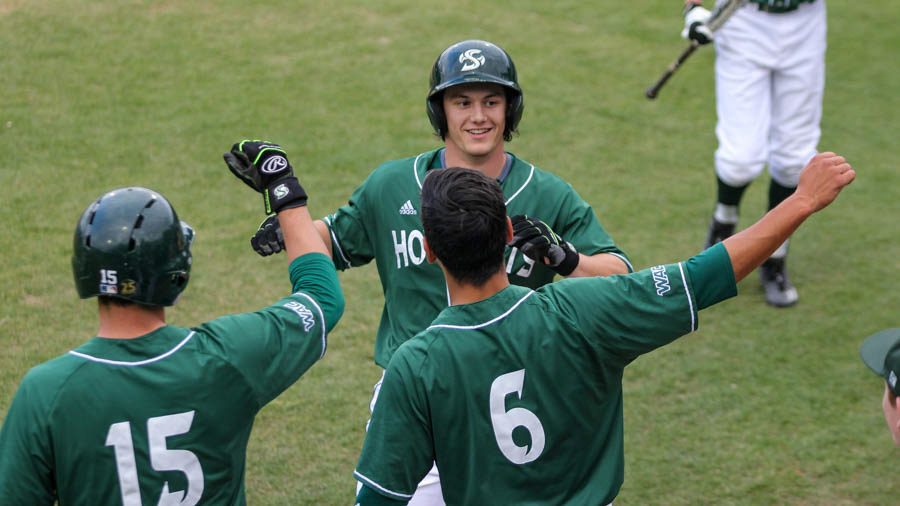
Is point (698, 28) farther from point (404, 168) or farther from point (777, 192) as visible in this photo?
point (404, 168)

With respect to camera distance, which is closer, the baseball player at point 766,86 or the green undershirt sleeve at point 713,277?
the green undershirt sleeve at point 713,277

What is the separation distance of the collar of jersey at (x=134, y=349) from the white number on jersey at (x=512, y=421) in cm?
83

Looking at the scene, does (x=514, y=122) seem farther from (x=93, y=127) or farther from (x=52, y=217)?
(x=93, y=127)

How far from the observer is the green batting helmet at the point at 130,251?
2.80 metres

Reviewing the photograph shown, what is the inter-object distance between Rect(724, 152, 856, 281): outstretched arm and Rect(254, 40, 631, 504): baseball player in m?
0.88

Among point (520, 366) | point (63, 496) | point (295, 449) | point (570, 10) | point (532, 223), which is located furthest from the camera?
point (570, 10)

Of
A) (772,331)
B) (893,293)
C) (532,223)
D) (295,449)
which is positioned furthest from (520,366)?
(893,293)

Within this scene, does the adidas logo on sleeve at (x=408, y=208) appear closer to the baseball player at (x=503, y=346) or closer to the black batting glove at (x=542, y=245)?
the black batting glove at (x=542, y=245)

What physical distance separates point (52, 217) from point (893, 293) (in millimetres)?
5531

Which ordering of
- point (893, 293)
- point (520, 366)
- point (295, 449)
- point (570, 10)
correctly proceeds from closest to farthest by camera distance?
point (520, 366) < point (295, 449) < point (893, 293) < point (570, 10)

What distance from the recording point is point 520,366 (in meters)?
3.00

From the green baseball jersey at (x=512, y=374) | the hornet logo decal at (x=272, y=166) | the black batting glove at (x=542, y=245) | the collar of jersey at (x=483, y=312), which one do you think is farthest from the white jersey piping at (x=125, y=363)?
the black batting glove at (x=542, y=245)

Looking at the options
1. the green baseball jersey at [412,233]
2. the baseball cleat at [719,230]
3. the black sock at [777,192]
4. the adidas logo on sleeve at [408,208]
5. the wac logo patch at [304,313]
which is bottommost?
the baseball cleat at [719,230]

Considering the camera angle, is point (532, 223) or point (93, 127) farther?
point (93, 127)
